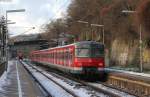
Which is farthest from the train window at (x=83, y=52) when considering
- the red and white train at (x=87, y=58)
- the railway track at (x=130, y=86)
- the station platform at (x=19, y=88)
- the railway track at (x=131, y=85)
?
the station platform at (x=19, y=88)

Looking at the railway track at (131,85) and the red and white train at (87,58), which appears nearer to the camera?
the railway track at (131,85)

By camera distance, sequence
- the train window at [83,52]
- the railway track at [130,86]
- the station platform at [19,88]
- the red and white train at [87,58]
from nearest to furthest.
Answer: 1. the station platform at [19,88]
2. the railway track at [130,86]
3. the red and white train at [87,58]
4. the train window at [83,52]

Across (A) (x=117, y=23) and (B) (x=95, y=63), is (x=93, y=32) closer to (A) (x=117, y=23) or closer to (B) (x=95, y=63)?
(A) (x=117, y=23)

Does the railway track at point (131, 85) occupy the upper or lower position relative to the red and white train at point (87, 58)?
lower

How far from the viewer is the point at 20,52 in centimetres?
19175

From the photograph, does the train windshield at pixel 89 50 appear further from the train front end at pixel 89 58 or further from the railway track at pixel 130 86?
the railway track at pixel 130 86

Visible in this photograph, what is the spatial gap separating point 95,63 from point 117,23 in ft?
152

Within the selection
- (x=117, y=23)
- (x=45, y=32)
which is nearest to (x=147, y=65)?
(x=117, y=23)

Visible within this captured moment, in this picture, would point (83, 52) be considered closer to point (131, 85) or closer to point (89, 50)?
point (89, 50)

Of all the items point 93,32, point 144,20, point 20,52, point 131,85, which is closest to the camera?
point 131,85

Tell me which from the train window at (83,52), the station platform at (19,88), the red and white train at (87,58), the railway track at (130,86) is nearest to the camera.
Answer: the station platform at (19,88)

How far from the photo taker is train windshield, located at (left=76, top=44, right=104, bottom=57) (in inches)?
1480

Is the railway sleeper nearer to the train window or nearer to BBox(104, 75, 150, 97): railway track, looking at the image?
BBox(104, 75, 150, 97): railway track

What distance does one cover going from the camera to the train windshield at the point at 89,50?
123 ft
